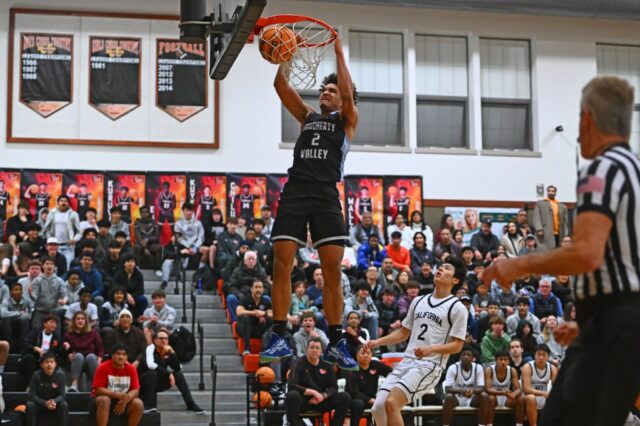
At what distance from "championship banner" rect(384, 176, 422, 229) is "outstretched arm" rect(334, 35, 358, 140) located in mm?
13670

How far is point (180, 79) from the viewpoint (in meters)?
A: 22.8

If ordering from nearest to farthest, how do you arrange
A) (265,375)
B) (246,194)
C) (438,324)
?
(438,324)
(265,375)
(246,194)

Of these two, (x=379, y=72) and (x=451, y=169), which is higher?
(x=379, y=72)

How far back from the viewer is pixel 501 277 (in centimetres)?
471

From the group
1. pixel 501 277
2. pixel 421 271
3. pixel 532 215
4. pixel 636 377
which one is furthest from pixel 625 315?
pixel 532 215

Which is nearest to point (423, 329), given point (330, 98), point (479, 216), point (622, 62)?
point (330, 98)

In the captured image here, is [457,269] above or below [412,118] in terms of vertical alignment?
below

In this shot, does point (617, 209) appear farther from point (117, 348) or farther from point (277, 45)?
point (117, 348)

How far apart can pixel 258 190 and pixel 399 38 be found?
5.75 m

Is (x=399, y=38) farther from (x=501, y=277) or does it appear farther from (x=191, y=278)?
(x=501, y=277)

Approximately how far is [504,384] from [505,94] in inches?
436

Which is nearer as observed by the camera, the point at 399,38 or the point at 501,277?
the point at 501,277

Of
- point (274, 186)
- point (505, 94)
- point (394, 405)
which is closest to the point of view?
point (394, 405)

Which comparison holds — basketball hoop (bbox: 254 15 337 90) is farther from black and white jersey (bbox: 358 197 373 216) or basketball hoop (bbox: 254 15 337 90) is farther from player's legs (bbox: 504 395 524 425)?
black and white jersey (bbox: 358 197 373 216)
